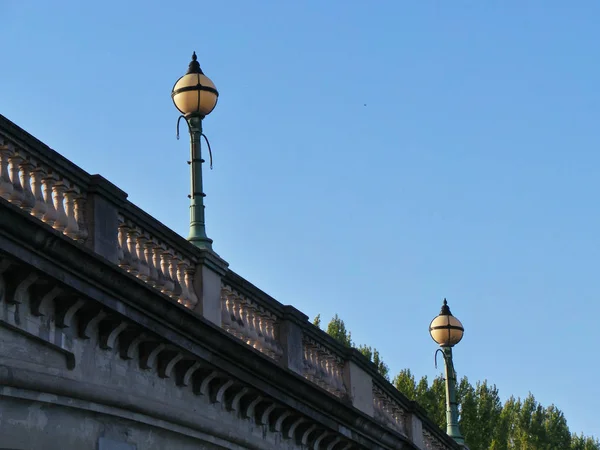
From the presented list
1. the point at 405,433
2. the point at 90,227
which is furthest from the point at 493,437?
the point at 90,227

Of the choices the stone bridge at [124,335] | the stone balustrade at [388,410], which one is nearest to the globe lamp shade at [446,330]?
the stone balustrade at [388,410]

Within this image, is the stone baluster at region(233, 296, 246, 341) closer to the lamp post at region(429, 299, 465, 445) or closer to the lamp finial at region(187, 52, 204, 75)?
the lamp finial at region(187, 52, 204, 75)

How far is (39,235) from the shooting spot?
48.1 feet

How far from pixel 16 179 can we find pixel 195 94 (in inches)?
214

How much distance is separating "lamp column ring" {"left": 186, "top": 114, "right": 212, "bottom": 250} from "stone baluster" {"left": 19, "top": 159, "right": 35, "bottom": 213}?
459 centimetres

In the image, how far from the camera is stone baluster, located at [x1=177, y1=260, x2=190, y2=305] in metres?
18.8

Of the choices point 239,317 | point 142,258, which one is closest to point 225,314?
point 239,317

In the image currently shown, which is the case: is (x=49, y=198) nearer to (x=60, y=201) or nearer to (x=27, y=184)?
(x=60, y=201)

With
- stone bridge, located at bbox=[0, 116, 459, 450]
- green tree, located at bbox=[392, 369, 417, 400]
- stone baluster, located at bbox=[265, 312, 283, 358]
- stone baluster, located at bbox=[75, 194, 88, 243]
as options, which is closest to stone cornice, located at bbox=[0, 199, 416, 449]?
stone bridge, located at bbox=[0, 116, 459, 450]

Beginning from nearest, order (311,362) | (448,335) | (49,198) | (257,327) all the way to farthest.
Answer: (49,198) < (257,327) < (311,362) < (448,335)

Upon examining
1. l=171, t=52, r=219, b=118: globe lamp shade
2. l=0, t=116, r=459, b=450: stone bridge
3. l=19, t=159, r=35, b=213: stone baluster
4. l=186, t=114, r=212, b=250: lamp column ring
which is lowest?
l=0, t=116, r=459, b=450: stone bridge

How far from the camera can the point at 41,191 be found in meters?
16.0

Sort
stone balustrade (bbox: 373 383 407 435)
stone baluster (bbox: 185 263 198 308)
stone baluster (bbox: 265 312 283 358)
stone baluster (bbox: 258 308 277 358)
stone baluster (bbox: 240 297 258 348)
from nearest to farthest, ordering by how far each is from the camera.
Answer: stone baluster (bbox: 185 263 198 308) → stone baluster (bbox: 240 297 258 348) → stone baluster (bbox: 258 308 277 358) → stone baluster (bbox: 265 312 283 358) → stone balustrade (bbox: 373 383 407 435)

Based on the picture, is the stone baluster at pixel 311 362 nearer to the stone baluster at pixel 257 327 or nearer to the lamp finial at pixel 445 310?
the stone baluster at pixel 257 327
